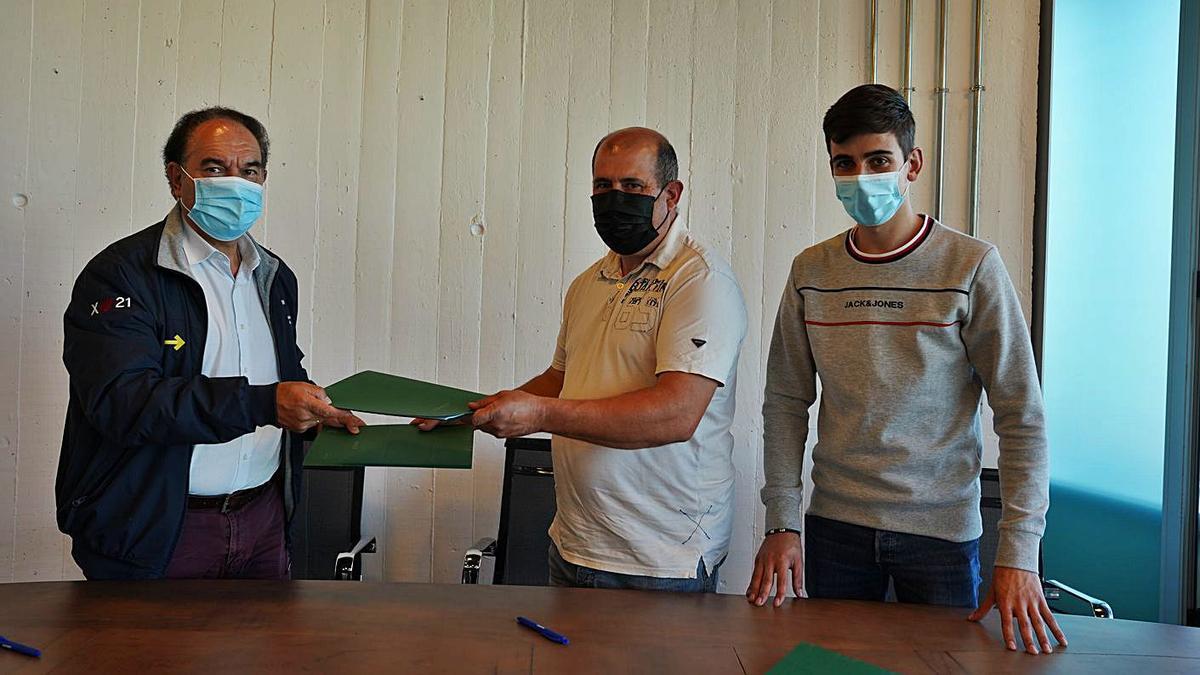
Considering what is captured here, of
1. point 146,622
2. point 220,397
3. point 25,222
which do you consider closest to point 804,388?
point 220,397

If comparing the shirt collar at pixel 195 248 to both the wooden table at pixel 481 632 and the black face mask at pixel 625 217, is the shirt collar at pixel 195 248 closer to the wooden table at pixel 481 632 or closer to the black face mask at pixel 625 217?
the wooden table at pixel 481 632

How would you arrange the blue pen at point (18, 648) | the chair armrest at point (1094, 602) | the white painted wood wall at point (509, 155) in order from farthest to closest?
the white painted wood wall at point (509, 155) < the chair armrest at point (1094, 602) < the blue pen at point (18, 648)

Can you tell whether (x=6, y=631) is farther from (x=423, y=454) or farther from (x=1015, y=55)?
(x=1015, y=55)

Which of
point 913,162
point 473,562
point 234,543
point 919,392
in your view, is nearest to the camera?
point 919,392

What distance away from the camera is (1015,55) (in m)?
3.00

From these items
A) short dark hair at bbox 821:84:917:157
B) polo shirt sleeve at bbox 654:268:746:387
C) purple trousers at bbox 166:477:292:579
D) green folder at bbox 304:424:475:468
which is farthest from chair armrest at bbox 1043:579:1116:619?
purple trousers at bbox 166:477:292:579

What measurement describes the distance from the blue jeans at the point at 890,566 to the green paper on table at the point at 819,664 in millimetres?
397

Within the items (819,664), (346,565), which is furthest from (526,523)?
(819,664)

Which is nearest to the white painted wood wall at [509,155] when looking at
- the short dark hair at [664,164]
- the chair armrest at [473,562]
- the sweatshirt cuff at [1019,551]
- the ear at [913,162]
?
the chair armrest at [473,562]

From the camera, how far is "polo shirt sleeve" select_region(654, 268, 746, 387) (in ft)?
6.22

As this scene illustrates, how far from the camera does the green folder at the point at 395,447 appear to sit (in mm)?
1704

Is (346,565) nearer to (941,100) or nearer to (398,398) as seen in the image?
(398,398)

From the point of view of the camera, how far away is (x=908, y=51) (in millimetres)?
3000

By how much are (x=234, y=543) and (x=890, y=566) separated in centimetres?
133
